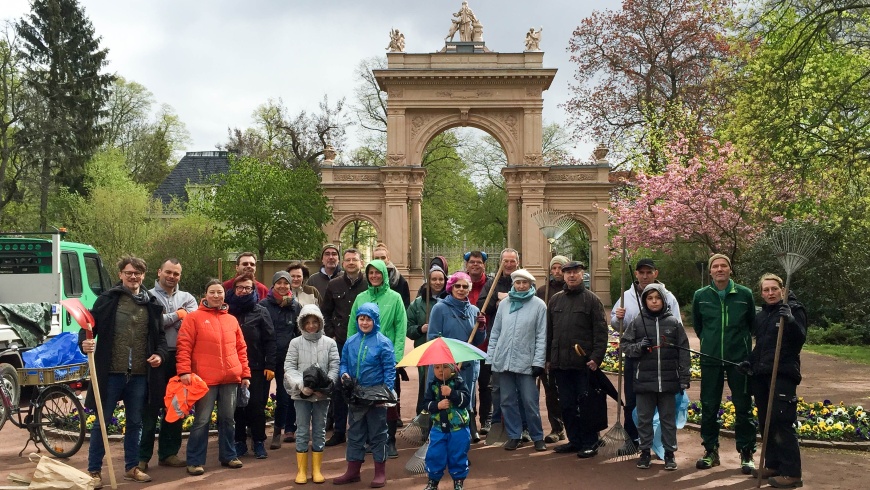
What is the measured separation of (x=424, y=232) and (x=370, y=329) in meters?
44.7

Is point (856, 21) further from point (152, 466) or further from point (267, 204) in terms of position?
point (267, 204)

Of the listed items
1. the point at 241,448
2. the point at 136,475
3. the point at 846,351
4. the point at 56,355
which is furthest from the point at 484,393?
the point at 846,351

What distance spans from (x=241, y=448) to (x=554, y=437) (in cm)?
341

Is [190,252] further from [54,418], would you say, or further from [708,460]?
[708,460]

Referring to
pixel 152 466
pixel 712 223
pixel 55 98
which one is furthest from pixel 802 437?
pixel 55 98

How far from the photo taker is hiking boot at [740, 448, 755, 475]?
7.84 metres

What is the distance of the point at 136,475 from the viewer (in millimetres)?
7629

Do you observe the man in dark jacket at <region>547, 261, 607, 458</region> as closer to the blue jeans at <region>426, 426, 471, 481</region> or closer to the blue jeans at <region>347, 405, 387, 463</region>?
the blue jeans at <region>426, 426, 471, 481</region>

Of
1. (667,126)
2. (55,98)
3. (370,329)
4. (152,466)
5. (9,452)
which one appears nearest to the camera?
(370,329)

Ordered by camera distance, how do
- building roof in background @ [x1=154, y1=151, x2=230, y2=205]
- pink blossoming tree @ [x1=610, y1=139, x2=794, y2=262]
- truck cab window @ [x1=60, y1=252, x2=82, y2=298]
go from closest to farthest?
truck cab window @ [x1=60, y1=252, x2=82, y2=298] < pink blossoming tree @ [x1=610, y1=139, x2=794, y2=262] < building roof in background @ [x1=154, y1=151, x2=230, y2=205]

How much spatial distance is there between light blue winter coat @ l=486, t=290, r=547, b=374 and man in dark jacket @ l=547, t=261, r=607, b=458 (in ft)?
0.47

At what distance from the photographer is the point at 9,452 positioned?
29.7 ft

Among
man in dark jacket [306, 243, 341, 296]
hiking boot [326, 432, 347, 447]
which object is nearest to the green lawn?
man in dark jacket [306, 243, 341, 296]

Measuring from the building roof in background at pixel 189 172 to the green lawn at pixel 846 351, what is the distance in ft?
140
